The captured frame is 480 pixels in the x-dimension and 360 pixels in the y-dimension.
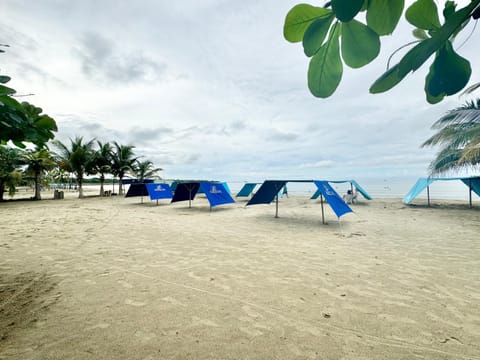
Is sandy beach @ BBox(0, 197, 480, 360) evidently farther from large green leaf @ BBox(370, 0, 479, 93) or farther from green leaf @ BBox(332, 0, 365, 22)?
green leaf @ BBox(332, 0, 365, 22)

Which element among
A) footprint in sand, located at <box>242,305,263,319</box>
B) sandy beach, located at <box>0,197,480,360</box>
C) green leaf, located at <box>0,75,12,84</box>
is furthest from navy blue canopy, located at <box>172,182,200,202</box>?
green leaf, located at <box>0,75,12,84</box>

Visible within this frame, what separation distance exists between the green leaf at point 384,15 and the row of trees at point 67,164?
50.1 ft

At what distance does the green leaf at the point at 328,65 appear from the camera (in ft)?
2.20

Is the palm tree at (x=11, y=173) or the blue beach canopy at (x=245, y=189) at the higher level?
the palm tree at (x=11, y=173)

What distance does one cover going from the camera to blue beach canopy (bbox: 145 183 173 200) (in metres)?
12.8

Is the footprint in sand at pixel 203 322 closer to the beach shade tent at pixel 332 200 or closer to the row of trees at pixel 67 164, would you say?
the beach shade tent at pixel 332 200

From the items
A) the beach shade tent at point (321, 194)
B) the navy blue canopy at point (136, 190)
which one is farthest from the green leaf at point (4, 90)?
the navy blue canopy at point (136, 190)

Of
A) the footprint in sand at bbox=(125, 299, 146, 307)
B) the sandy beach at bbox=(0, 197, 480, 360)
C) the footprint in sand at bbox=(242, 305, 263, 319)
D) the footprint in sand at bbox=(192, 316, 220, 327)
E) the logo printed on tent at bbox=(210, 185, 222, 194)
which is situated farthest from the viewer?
the logo printed on tent at bbox=(210, 185, 222, 194)

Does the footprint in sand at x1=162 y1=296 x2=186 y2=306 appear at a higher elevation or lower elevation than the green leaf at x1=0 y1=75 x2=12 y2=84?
lower

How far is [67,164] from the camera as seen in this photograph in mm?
17656

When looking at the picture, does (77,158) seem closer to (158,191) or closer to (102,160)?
(102,160)

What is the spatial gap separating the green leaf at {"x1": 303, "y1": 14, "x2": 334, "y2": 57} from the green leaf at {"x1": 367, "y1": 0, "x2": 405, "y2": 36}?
10cm

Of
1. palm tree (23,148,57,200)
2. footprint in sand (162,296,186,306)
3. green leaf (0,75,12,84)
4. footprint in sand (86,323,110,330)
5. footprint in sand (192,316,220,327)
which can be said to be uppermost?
palm tree (23,148,57,200)

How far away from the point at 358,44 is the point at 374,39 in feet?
0.14
